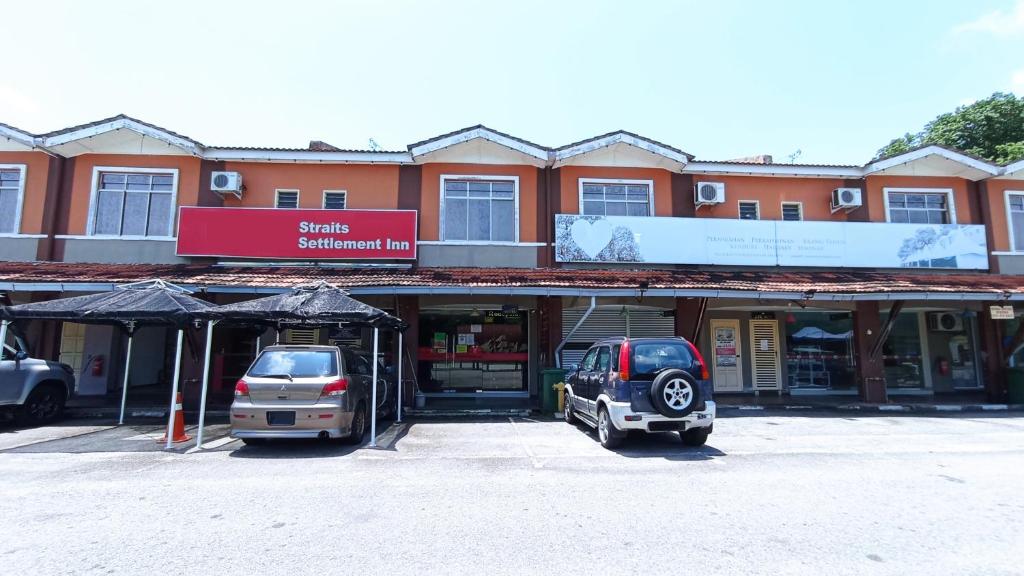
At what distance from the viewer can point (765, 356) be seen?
16.1m

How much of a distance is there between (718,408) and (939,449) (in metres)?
5.00

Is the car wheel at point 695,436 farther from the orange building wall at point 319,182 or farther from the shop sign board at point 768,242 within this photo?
the orange building wall at point 319,182

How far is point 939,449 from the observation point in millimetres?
8250

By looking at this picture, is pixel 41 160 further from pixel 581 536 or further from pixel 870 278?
pixel 870 278

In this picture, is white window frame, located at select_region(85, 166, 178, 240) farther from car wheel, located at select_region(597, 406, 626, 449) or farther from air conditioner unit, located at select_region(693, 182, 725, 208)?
air conditioner unit, located at select_region(693, 182, 725, 208)

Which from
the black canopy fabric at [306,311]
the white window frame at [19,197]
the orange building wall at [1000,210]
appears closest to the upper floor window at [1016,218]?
the orange building wall at [1000,210]

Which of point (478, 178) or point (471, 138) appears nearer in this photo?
point (471, 138)

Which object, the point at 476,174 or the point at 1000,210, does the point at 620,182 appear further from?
the point at 1000,210

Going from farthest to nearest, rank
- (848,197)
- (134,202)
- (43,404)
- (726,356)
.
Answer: (726,356) → (848,197) → (134,202) → (43,404)

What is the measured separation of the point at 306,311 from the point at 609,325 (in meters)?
8.76

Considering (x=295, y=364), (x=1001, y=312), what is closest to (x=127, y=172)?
(x=295, y=364)

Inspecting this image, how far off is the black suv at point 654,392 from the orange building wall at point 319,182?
898 cm

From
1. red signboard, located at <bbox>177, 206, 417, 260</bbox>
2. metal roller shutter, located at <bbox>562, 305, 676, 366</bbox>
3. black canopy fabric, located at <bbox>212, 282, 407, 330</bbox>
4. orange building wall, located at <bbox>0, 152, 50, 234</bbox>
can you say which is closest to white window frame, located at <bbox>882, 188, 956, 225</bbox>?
metal roller shutter, located at <bbox>562, 305, 676, 366</bbox>

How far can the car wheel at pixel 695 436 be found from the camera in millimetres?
8375
